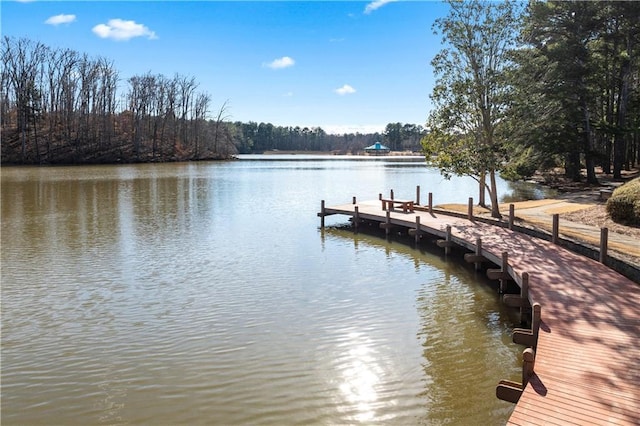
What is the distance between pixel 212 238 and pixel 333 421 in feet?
46.9

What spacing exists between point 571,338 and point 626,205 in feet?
45.1

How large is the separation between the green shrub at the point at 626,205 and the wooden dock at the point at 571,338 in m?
5.92

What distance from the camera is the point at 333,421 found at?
23.7ft

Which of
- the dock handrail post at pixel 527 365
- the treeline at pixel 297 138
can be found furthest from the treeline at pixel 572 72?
the treeline at pixel 297 138

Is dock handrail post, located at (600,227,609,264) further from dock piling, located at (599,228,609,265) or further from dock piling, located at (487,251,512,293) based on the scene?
dock piling, located at (487,251,512,293)

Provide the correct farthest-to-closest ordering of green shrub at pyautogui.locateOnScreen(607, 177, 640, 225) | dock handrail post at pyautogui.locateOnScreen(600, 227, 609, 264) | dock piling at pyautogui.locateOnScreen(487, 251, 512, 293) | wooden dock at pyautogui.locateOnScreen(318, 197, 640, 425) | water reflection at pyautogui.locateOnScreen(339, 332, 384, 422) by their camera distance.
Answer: green shrub at pyautogui.locateOnScreen(607, 177, 640, 225) → dock piling at pyautogui.locateOnScreen(487, 251, 512, 293) → dock handrail post at pyautogui.locateOnScreen(600, 227, 609, 264) → water reflection at pyautogui.locateOnScreen(339, 332, 384, 422) → wooden dock at pyautogui.locateOnScreen(318, 197, 640, 425)

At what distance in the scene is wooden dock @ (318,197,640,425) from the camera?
6.15m

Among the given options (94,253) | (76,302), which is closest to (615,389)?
(76,302)

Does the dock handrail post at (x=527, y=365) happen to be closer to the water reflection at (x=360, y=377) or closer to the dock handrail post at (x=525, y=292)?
the water reflection at (x=360, y=377)

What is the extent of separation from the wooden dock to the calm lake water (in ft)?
2.96

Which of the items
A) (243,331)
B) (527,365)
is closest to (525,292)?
(527,365)

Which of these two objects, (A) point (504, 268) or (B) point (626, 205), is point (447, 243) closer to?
(A) point (504, 268)

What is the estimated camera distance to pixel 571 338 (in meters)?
8.27

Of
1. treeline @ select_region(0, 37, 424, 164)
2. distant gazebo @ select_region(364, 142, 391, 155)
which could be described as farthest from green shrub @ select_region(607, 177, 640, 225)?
distant gazebo @ select_region(364, 142, 391, 155)
